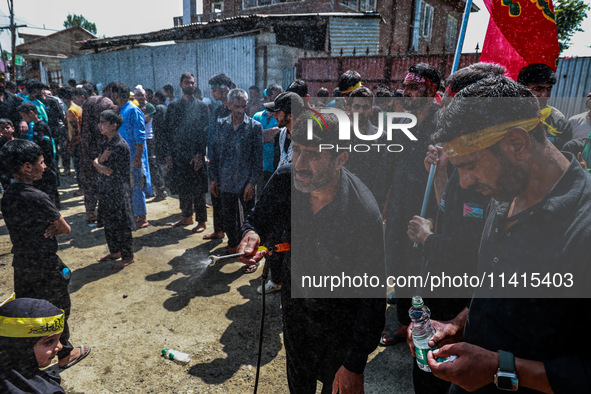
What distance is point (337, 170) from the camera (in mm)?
2129

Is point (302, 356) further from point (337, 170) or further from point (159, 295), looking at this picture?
point (159, 295)

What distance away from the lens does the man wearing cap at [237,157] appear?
203 inches

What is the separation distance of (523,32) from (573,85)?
965 centimetres

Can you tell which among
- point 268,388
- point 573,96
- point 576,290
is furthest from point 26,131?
point 573,96

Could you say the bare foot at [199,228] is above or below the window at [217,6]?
below

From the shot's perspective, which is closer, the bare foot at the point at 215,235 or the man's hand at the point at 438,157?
the man's hand at the point at 438,157

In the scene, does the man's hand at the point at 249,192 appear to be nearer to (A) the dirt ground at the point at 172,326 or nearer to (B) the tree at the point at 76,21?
(A) the dirt ground at the point at 172,326

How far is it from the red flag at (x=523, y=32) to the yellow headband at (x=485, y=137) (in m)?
2.15

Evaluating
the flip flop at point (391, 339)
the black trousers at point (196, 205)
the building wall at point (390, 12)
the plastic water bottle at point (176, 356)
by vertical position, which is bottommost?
the plastic water bottle at point (176, 356)

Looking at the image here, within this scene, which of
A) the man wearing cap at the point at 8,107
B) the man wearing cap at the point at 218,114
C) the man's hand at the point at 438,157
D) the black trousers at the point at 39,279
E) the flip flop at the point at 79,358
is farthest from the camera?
the man wearing cap at the point at 8,107

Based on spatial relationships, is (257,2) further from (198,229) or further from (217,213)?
(217,213)

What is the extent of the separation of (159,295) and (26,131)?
4380 mm

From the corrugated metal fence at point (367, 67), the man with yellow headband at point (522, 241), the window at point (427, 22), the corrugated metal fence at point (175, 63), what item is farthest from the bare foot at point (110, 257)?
the window at point (427, 22)

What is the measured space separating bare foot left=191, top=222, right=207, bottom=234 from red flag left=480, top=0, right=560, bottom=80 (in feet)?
17.5
